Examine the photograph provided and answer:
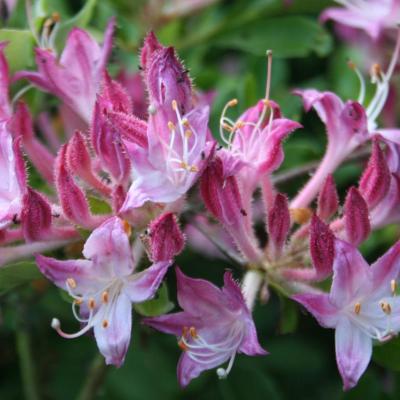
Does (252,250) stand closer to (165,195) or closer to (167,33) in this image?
(165,195)

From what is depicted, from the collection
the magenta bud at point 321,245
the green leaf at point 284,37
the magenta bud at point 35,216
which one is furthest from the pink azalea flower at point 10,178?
the green leaf at point 284,37

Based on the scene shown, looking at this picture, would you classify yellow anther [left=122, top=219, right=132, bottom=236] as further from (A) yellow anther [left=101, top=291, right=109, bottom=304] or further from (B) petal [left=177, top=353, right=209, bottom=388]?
(B) petal [left=177, top=353, right=209, bottom=388]

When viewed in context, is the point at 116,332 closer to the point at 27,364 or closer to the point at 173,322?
the point at 173,322

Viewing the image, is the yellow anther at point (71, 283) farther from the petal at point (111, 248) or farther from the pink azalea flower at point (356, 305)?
the pink azalea flower at point (356, 305)

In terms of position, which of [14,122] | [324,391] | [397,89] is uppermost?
[14,122]

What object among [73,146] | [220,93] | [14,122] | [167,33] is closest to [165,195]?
[73,146]

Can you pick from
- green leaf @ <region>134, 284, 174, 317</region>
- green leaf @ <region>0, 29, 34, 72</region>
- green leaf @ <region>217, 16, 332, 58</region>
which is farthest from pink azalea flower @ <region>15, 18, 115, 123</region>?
green leaf @ <region>217, 16, 332, 58</region>
